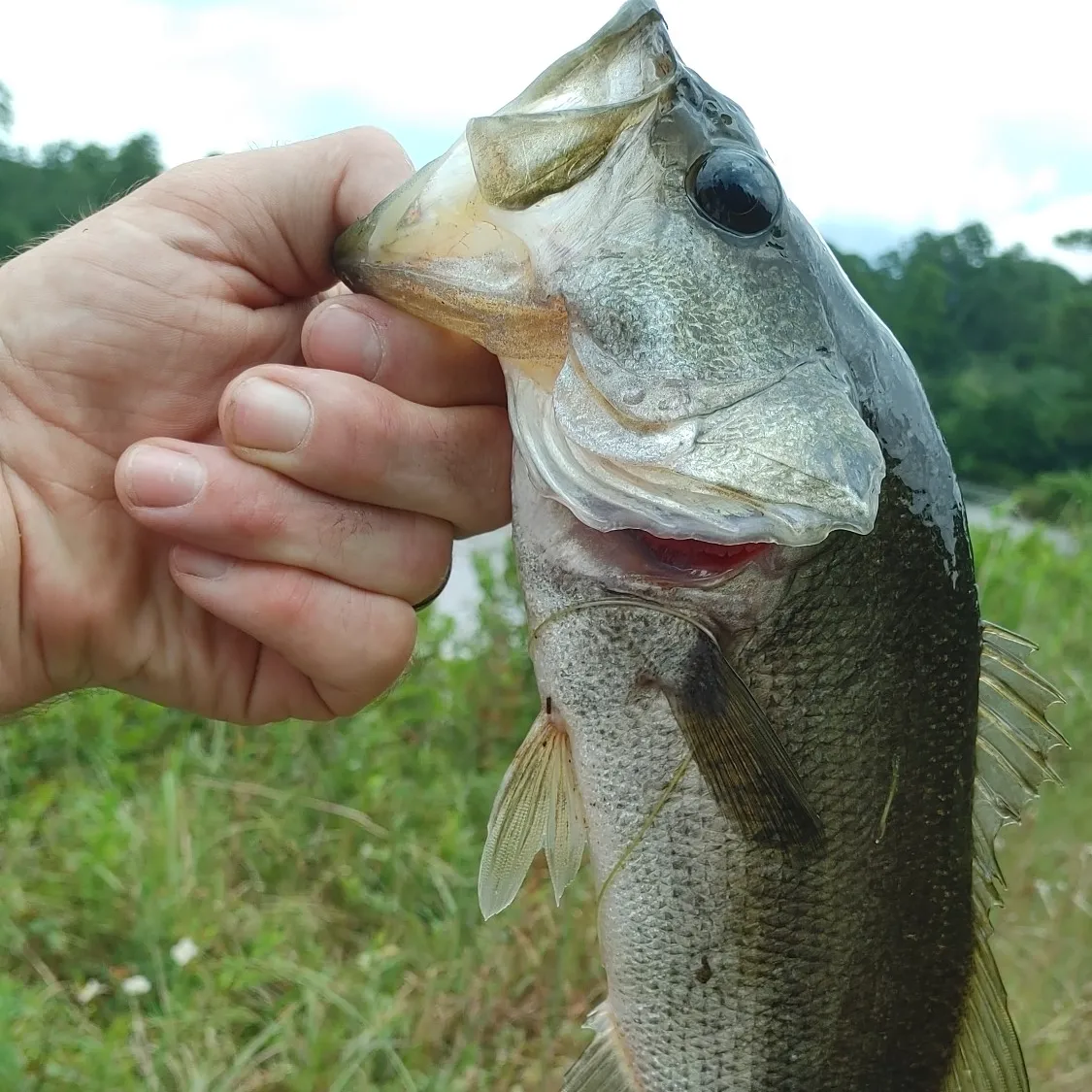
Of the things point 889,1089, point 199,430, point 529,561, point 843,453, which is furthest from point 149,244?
point 889,1089

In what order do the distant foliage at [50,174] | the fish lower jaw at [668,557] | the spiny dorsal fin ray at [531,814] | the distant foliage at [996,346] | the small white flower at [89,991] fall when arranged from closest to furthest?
the fish lower jaw at [668,557] → the spiny dorsal fin ray at [531,814] → the small white flower at [89,991] → the distant foliage at [996,346] → the distant foliage at [50,174]

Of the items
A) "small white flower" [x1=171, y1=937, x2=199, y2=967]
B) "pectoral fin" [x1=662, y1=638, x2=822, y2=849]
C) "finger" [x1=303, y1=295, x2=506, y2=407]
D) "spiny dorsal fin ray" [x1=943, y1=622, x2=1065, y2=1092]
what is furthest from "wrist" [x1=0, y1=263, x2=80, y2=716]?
"small white flower" [x1=171, y1=937, x2=199, y2=967]

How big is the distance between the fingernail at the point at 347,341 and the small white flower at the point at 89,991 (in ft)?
7.26

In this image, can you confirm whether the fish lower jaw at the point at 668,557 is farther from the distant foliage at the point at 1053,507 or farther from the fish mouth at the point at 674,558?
the distant foliage at the point at 1053,507

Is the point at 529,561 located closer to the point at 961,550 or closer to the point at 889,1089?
the point at 961,550

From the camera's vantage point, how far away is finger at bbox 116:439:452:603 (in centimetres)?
146

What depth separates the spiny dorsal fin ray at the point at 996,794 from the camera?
1404mm

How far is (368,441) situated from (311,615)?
30 cm

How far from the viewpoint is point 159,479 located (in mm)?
1454

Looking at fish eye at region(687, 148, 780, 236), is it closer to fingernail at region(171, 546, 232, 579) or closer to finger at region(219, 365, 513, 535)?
finger at region(219, 365, 513, 535)

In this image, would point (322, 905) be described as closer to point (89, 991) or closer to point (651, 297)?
point (89, 991)

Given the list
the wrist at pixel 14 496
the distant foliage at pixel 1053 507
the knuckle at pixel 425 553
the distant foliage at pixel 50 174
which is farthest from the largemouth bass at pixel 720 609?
the distant foliage at pixel 50 174

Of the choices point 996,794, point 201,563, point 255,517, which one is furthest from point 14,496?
point 996,794

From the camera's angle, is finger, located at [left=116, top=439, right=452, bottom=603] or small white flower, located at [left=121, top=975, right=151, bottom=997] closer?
finger, located at [left=116, top=439, right=452, bottom=603]
